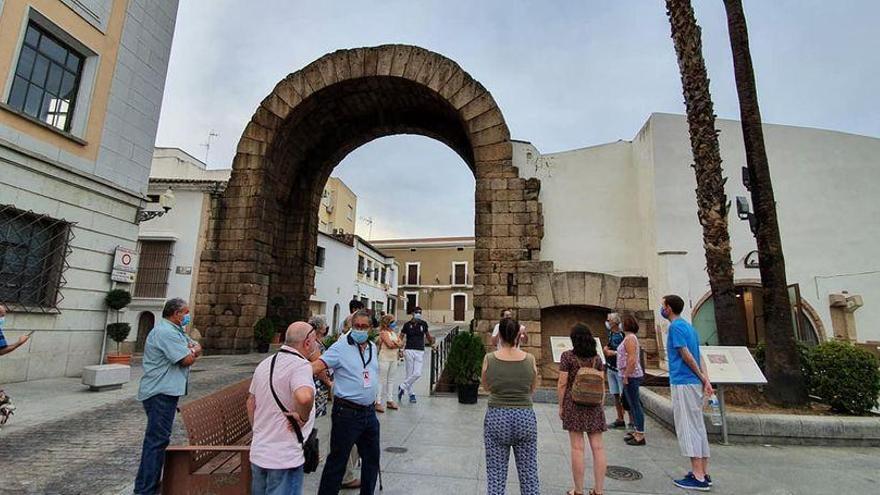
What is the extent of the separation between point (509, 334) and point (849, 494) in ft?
12.6

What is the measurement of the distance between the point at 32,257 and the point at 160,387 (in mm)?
7247

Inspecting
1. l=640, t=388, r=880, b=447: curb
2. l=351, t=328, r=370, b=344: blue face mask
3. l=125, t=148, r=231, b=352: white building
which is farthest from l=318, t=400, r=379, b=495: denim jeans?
l=125, t=148, r=231, b=352: white building

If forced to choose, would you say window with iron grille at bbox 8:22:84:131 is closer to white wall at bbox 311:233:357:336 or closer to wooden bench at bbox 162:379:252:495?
wooden bench at bbox 162:379:252:495

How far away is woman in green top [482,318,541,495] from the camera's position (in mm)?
3295

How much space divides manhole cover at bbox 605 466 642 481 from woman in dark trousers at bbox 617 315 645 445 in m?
1.03

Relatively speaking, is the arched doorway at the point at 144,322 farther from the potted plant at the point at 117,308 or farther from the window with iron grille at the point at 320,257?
the window with iron grille at the point at 320,257

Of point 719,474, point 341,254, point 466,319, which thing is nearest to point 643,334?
point 719,474

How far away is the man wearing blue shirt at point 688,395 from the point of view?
424 cm

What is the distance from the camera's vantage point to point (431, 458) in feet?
16.2

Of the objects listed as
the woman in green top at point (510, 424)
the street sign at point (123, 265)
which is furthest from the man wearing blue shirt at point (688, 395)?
the street sign at point (123, 265)

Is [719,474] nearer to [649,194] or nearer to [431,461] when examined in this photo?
[431,461]

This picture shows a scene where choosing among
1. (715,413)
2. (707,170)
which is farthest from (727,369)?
(707,170)

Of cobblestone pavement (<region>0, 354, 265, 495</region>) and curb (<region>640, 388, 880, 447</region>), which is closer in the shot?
cobblestone pavement (<region>0, 354, 265, 495</region>)

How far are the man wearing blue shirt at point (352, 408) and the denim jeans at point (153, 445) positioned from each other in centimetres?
142
